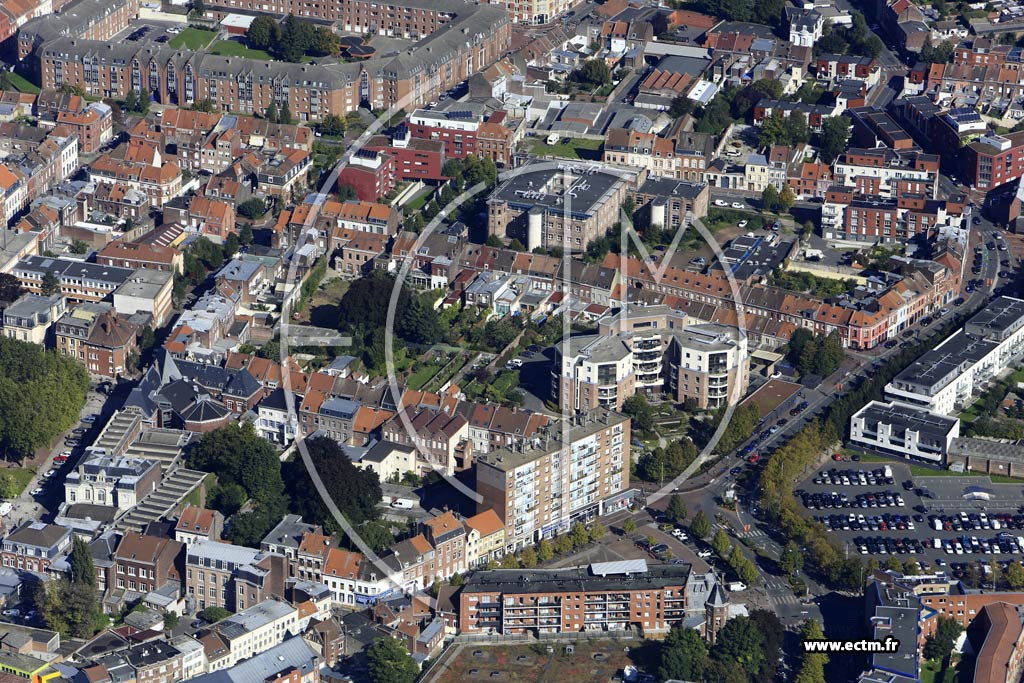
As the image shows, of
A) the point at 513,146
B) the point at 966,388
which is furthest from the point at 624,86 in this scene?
the point at 966,388

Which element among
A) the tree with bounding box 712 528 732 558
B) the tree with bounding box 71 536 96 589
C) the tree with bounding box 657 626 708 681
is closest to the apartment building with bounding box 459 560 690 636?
the tree with bounding box 657 626 708 681

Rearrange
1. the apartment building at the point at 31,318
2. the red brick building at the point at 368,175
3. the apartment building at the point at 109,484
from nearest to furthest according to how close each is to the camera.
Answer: the apartment building at the point at 109,484, the apartment building at the point at 31,318, the red brick building at the point at 368,175

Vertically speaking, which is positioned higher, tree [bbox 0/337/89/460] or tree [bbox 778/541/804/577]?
tree [bbox 0/337/89/460]

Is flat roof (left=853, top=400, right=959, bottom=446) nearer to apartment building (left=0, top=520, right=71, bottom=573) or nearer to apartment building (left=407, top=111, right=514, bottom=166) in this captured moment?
apartment building (left=407, top=111, right=514, bottom=166)

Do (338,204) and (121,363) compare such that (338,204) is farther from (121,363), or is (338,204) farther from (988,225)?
(988,225)

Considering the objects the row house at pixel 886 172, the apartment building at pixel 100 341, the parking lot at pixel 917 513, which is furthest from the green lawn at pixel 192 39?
the parking lot at pixel 917 513

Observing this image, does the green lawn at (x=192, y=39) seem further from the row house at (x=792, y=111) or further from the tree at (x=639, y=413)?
the tree at (x=639, y=413)

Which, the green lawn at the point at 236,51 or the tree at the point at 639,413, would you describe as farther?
the green lawn at the point at 236,51
